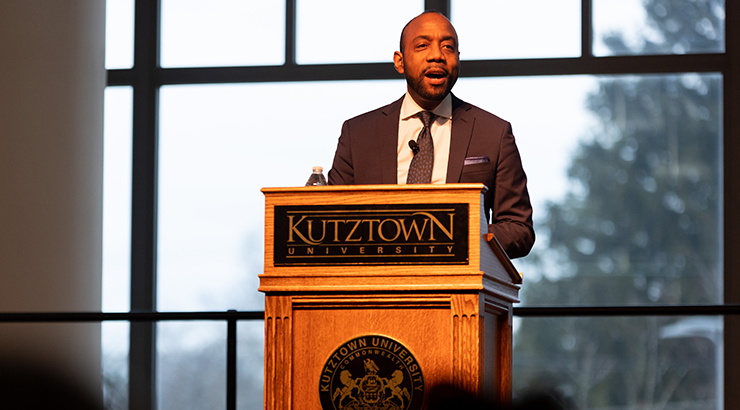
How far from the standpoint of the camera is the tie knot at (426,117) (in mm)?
2141

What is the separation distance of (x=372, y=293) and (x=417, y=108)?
771 mm

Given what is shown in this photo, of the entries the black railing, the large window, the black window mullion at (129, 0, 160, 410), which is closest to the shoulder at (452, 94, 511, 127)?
the black railing

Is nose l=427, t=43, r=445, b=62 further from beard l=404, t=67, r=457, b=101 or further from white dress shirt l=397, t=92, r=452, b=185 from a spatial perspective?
white dress shirt l=397, t=92, r=452, b=185

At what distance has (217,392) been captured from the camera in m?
4.93

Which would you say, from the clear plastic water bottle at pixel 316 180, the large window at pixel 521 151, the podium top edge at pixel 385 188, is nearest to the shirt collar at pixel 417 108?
the clear plastic water bottle at pixel 316 180

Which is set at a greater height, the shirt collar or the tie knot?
the shirt collar

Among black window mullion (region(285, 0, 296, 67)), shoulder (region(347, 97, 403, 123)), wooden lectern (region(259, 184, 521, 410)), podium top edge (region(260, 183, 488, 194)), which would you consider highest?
black window mullion (region(285, 0, 296, 67))

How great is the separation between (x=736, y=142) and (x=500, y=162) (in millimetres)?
3117

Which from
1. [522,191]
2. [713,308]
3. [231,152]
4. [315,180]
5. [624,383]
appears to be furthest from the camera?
[231,152]

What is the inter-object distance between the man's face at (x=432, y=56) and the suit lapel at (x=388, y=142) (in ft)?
0.41

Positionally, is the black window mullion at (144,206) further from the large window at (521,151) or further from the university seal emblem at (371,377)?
the university seal emblem at (371,377)

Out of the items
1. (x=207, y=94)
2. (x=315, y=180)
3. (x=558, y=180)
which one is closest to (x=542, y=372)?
(x=558, y=180)

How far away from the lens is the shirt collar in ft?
7.07

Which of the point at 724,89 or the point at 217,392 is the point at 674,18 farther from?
the point at 217,392
